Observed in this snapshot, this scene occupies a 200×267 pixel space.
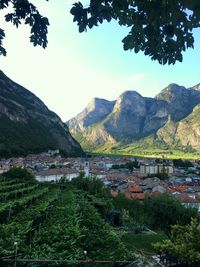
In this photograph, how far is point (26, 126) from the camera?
154 m

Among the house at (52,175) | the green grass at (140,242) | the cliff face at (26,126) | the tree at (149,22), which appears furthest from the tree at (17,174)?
the tree at (149,22)

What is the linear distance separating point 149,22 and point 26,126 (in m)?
153

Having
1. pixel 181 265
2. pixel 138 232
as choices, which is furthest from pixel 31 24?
pixel 138 232

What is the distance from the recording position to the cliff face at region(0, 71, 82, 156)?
130250 millimetres

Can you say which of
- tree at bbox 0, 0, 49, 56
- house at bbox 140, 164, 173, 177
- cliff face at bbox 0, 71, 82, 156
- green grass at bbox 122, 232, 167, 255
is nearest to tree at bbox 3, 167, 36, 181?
cliff face at bbox 0, 71, 82, 156

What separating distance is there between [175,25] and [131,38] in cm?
56

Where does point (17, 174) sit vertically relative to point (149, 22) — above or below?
below

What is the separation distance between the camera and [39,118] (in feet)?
571

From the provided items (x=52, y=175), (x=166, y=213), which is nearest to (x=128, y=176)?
(x=52, y=175)

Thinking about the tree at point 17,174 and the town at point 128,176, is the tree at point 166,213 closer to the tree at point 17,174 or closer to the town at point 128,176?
the town at point 128,176

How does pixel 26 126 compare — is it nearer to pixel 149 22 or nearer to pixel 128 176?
pixel 128 176

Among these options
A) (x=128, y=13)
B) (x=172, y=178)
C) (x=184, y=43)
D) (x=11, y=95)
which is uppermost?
(x=11, y=95)

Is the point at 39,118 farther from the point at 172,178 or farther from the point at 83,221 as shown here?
the point at 83,221

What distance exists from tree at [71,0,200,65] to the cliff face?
11169 cm
